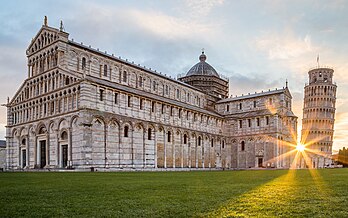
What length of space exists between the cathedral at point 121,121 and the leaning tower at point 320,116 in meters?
30.7

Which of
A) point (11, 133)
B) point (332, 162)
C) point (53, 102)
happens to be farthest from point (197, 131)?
point (332, 162)

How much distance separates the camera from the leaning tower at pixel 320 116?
89.2 m

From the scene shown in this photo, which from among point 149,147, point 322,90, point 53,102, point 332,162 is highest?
point 322,90

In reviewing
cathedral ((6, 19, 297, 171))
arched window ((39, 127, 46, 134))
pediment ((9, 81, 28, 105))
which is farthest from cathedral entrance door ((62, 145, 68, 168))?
pediment ((9, 81, 28, 105))

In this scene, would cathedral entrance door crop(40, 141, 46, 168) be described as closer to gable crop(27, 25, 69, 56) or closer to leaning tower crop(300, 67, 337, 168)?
gable crop(27, 25, 69, 56)

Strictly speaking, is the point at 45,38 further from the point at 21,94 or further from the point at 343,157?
the point at 343,157

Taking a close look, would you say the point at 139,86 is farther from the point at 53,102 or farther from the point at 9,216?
the point at 9,216

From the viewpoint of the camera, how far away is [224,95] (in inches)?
2886

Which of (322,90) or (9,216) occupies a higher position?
(322,90)

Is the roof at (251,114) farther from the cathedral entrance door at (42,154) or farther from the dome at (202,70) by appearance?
the cathedral entrance door at (42,154)

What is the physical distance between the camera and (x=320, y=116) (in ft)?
294

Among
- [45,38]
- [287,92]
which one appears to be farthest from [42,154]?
[287,92]

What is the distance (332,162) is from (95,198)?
311 feet

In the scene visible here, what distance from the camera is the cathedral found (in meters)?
38.8
